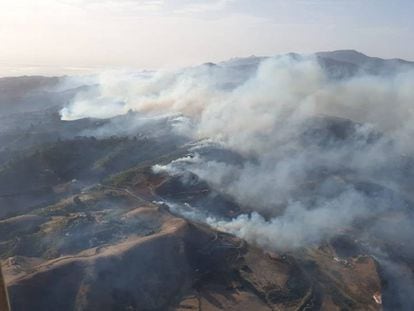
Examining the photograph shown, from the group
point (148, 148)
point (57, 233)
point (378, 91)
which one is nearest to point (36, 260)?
point (57, 233)

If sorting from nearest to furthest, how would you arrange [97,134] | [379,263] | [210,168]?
[379,263]
[210,168]
[97,134]

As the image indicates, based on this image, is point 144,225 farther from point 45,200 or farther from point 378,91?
point 378,91

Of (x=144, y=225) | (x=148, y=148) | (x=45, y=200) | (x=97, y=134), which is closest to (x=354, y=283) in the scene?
(x=144, y=225)

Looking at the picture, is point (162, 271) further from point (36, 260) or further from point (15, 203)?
point (15, 203)

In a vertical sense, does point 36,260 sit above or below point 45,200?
above

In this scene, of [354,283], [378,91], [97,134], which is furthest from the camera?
[378,91]

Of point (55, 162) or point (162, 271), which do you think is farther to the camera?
point (55, 162)
